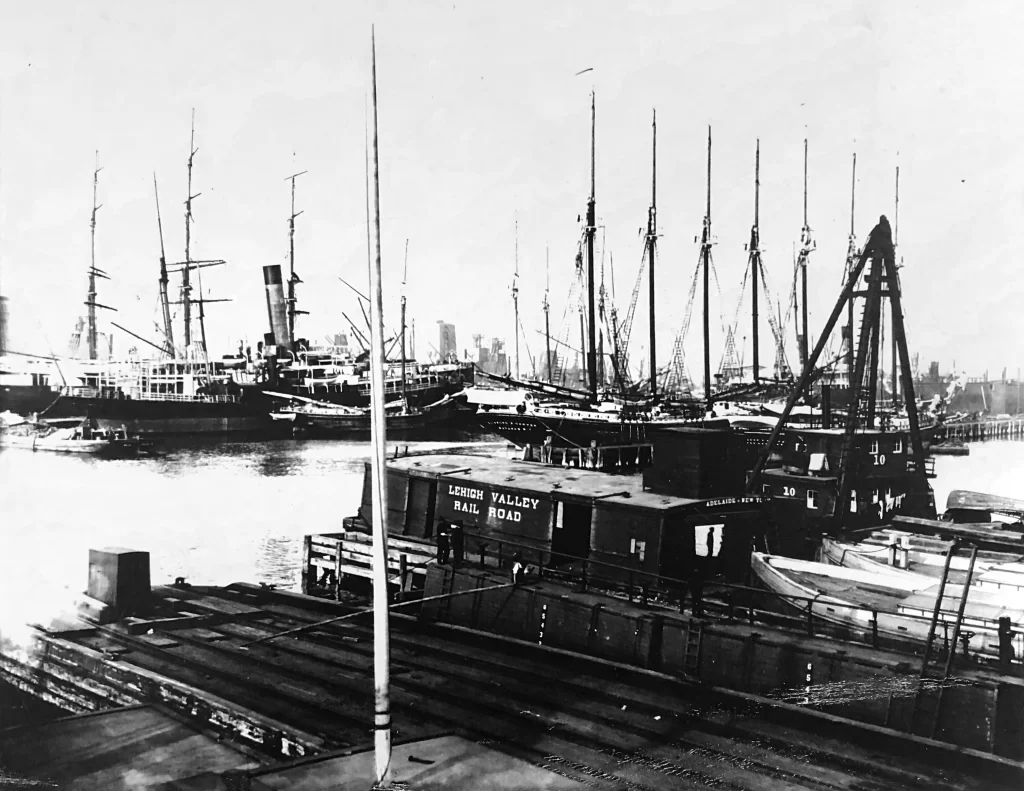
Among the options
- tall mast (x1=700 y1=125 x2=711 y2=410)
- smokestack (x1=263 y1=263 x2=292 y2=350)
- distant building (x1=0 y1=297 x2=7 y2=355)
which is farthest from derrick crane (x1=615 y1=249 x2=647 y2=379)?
distant building (x1=0 y1=297 x2=7 y2=355)

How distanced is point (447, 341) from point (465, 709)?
49.7 metres

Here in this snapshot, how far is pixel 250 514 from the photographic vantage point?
38.1 meters

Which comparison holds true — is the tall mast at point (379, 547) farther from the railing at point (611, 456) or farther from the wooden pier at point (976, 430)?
the wooden pier at point (976, 430)

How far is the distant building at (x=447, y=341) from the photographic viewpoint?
171 feet

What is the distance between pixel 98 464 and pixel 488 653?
117ft

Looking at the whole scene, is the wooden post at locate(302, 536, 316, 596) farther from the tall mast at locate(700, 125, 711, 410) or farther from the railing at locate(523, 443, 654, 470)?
the tall mast at locate(700, 125, 711, 410)

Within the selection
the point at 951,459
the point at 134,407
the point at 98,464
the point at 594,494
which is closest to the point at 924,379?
the point at 594,494

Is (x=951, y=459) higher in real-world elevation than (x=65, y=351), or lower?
lower

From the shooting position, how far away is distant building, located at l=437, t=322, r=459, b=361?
5219 centimetres

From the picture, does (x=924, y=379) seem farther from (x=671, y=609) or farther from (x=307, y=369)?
(x=307, y=369)

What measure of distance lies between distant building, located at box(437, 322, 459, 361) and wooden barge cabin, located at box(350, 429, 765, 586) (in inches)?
1170

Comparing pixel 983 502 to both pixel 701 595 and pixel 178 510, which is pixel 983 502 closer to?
pixel 701 595

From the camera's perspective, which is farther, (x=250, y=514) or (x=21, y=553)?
(x=250, y=514)

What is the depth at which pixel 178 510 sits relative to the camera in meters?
36.2
